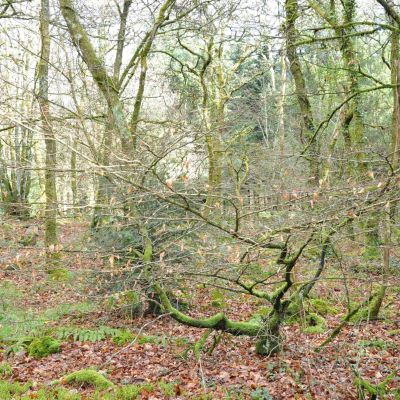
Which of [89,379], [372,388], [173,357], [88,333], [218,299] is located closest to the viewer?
[372,388]

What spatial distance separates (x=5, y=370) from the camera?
6711mm

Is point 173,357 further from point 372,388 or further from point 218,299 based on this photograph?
point 372,388

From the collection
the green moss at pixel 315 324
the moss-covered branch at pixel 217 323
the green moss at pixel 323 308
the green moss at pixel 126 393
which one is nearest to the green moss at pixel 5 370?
the green moss at pixel 126 393

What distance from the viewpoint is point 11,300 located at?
9.73 metres

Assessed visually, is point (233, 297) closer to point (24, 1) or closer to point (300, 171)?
point (300, 171)

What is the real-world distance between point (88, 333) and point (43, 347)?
0.82 m

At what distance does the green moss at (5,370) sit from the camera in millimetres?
6605

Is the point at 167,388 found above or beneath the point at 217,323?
beneath

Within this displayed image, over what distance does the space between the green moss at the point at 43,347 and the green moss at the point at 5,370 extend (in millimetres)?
558

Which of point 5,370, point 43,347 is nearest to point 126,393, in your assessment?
point 5,370

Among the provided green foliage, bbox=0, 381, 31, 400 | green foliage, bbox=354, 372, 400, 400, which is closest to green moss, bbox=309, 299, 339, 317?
green foliage, bbox=354, 372, 400, 400

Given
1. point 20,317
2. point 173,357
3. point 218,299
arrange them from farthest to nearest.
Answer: point 218,299 → point 20,317 → point 173,357

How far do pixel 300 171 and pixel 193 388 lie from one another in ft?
26.3

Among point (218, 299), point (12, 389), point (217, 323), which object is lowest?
point (12, 389)
